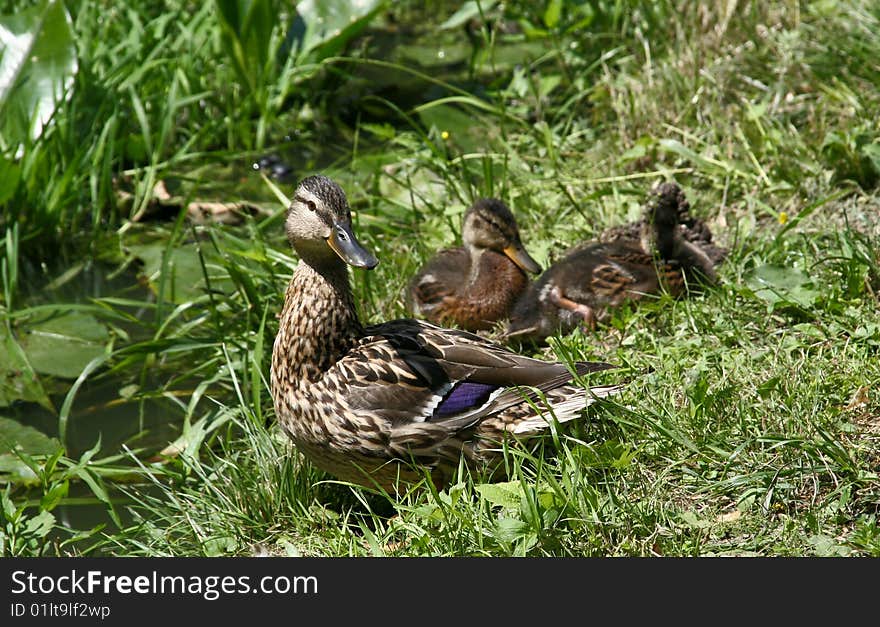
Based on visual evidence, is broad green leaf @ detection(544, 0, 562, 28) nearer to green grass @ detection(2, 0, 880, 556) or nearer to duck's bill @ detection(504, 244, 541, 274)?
green grass @ detection(2, 0, 880, 556)

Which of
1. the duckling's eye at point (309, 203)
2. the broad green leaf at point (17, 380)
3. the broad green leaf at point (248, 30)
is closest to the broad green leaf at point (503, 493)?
the duckling's eye at point (309, 203)

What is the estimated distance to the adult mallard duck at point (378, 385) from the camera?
3.70m

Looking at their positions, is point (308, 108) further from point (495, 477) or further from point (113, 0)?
point (495, 477)

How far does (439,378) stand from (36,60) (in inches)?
121

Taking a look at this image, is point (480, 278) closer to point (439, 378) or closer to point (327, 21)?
point (439, 378)

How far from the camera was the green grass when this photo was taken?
11.3ft

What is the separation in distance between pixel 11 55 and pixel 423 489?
10.8ft

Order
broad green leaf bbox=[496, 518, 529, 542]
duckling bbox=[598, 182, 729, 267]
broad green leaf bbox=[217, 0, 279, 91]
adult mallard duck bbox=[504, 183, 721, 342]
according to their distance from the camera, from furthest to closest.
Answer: broad green leaf bbox=[217, 0, 279, 91] < duckling bbox=[598, 182, 729, 267] < adult mallard duck bbox=[504, 183, 721, 342] < broad green leaf bbox=[496, 518, 529, 542]

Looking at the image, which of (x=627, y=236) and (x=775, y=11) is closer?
(x=627, y=236)

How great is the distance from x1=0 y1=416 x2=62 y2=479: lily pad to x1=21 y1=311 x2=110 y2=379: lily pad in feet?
1.24

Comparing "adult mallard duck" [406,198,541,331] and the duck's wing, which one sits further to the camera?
"adult mallard duck" [406,198,541,331]

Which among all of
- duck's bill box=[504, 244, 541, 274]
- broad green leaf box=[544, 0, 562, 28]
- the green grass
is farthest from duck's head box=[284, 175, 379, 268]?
broad green leaf box=[544, 0, 562, 28]

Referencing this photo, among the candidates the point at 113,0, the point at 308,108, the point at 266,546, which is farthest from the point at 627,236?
the point at 113,0

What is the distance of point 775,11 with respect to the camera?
6098 millimetres
